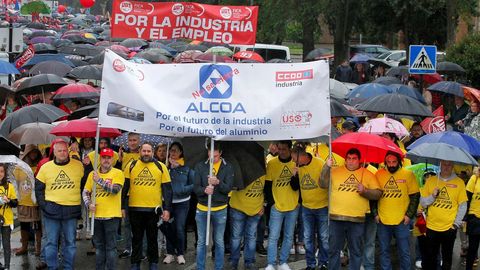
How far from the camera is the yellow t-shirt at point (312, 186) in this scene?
34.7ft

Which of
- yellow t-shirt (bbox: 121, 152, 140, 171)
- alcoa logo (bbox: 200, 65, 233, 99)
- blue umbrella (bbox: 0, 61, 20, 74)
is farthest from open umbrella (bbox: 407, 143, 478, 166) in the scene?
blue umbrella (bbox: 0, 61, 20, 74)

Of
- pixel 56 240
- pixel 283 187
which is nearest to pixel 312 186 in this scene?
pixel 283 187

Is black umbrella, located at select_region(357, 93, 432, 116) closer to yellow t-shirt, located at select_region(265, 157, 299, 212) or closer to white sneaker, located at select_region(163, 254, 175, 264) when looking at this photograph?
yellow t-shirt, located at select_region(265, 157, 299, 212)

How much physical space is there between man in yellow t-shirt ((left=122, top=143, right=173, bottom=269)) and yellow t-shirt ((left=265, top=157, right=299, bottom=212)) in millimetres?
1267

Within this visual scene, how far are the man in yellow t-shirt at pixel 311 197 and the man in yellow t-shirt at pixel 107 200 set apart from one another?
2.07m

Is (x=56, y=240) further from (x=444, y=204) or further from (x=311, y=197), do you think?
(x=444, y=204)

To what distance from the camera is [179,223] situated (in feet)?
37.0

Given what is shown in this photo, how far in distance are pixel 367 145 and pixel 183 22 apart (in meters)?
2.56

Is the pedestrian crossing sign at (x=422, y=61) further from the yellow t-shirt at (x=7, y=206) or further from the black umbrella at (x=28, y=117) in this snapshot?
the yellow t-shirt at (x=7, y=206)

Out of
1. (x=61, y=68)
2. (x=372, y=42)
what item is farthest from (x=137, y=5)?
(x=372, y=42)

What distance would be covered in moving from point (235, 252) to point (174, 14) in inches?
114

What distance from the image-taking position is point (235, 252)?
10.7m

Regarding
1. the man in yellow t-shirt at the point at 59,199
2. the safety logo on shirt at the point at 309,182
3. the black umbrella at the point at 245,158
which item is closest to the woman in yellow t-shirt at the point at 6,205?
the man in yellow t-shirt at the point at 59,199

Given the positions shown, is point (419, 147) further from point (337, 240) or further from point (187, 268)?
point (187, 268)
